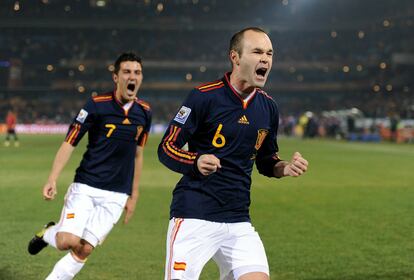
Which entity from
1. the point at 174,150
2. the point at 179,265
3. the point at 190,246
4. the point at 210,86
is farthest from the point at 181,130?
the point at 179,265

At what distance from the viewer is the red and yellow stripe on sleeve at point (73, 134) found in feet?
19.7

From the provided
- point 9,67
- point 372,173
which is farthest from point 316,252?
point 9,67

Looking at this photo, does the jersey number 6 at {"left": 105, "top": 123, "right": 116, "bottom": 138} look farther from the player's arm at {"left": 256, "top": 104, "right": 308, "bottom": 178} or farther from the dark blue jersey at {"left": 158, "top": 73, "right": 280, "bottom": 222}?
the dark blue jersey at {"left": 158, "top": 73, "right": 280, "bottom": 222}

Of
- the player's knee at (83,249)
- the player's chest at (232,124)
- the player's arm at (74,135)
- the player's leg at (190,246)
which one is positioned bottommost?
the player's knee at (83,249)

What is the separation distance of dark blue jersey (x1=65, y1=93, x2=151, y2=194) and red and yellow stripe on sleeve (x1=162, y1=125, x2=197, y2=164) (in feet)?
7.23

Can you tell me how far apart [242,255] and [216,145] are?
2.43ft

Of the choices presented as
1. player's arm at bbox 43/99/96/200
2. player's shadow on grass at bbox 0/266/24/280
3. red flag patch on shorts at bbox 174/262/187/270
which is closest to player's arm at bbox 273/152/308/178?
red flag patch on shorts at bbox 174/262/187/270

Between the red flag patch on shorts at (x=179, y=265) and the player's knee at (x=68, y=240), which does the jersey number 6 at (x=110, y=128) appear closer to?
the player's knee at (x=68, y=240)

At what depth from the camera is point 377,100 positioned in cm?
7206

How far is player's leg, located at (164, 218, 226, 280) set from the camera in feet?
12.9

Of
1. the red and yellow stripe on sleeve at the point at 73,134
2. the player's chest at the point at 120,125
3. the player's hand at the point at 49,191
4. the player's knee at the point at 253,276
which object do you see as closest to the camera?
the player's knee at the point at 253,276

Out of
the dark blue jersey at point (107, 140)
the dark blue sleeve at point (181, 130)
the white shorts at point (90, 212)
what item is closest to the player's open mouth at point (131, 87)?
the dark blue jersey at point (107, 140)

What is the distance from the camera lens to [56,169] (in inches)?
230

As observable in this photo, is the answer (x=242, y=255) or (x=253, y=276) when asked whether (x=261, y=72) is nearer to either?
(x=242, y=255)
